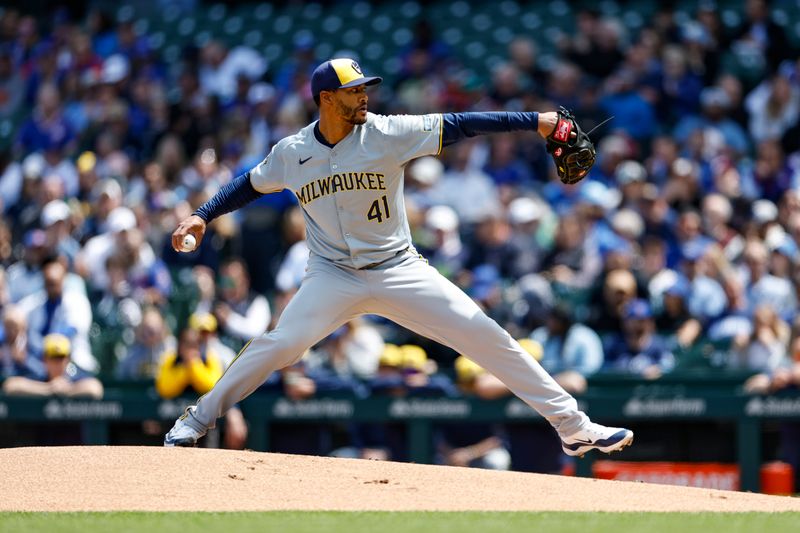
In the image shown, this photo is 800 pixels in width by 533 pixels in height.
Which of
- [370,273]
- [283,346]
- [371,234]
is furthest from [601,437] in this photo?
[283,346]

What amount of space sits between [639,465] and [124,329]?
4289 mm

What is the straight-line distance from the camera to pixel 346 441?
9.89 m

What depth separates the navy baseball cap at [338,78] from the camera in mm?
6395

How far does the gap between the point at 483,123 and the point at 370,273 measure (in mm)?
904

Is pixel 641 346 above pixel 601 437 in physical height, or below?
above

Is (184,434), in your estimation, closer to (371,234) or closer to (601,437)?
(371,234)

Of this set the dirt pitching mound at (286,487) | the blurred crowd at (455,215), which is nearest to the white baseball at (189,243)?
the dirt pitching mound at (286,487)

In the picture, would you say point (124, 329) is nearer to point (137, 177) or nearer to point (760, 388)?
point (137, 177)

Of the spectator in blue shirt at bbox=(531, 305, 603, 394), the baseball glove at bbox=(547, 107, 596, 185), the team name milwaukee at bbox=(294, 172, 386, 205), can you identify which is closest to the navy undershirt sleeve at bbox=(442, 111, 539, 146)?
the baseball glove at bbox=(547, 107, 596, 185)

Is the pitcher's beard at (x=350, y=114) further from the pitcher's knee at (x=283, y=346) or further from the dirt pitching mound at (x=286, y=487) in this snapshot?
the dirt pitching mound at (x=286, y=487)

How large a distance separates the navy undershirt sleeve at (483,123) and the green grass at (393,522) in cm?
179

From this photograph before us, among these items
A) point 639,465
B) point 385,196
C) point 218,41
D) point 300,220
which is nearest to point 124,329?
point 300,220

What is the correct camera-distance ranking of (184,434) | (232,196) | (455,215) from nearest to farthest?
(232,196)
(184,434)
(455,215)

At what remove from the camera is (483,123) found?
636cm
